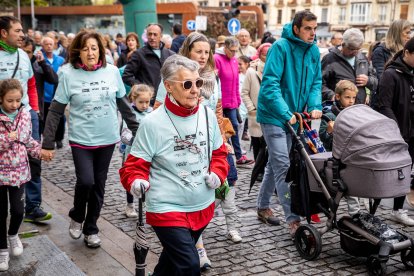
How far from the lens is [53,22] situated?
5556 centimetres

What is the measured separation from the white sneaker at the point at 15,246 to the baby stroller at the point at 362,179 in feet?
8.74

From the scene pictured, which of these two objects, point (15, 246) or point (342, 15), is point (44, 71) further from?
point (342, 15)

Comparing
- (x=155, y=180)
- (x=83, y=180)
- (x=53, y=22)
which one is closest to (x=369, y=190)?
(x=155, y=180)

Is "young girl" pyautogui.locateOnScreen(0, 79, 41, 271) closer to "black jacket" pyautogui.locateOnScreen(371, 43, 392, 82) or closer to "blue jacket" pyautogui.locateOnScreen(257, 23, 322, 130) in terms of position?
"blue jacket" pyautogui.locateOnScreen(257, 23, 322, 130)

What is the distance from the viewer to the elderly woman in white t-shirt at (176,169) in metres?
3.56

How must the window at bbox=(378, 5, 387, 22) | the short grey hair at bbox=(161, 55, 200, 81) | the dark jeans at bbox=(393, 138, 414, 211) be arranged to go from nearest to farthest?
the short grey hair at bbox=(161, 55, 200, 81), the dark jeans at bbox=(393, 138, 414, 211), the window at bbox=(378, 5, 387, 22)

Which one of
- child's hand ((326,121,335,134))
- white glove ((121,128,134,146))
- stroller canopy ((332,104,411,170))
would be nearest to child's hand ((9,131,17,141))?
white glove ((121,128,134,146))

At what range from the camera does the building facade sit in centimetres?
7231

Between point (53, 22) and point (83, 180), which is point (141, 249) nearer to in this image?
point (83, 180)

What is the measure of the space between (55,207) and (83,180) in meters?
1.79

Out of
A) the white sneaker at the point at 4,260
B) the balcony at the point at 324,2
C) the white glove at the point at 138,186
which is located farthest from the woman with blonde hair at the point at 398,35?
the balcony at the point at 324,2

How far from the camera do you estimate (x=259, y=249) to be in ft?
17.9

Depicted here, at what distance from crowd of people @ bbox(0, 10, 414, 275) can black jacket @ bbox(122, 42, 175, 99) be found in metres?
1.29

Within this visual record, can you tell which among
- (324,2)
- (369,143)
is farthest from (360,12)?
(369,143)
